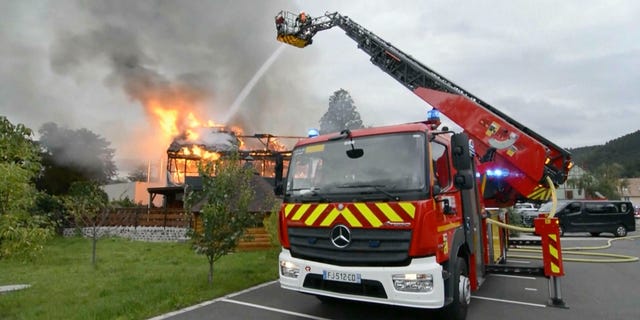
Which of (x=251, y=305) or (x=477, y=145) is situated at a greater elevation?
(x=477, y=145)

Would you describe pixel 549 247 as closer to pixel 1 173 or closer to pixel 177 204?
pixel 1 173

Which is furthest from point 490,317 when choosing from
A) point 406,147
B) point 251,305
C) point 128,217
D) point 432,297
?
point 128,217

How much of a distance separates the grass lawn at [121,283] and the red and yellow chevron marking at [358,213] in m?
2.91

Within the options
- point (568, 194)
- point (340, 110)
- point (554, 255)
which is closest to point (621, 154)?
point (568, 194)

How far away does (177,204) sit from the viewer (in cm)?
2561

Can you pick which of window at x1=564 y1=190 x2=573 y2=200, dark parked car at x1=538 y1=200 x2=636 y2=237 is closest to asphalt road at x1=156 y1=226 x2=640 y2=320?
dark parked car at x1=538 y1=200 x2=636 y2=237

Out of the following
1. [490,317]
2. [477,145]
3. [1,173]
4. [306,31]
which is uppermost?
[306,31]

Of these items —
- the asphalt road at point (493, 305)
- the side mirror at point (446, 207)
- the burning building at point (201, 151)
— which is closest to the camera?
the side mirror at point (446, 207)

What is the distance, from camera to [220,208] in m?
7.82

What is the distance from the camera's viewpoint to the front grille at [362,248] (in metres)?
4.52

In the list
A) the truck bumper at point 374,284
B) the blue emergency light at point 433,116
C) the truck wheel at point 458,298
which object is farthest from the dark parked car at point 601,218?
the truck bumper at point 374,284

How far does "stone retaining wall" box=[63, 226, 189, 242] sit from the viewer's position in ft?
65.7

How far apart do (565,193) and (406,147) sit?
68.0 meters

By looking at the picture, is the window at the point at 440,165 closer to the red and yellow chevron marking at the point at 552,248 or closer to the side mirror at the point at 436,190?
the side mirror at the point at 436,190
